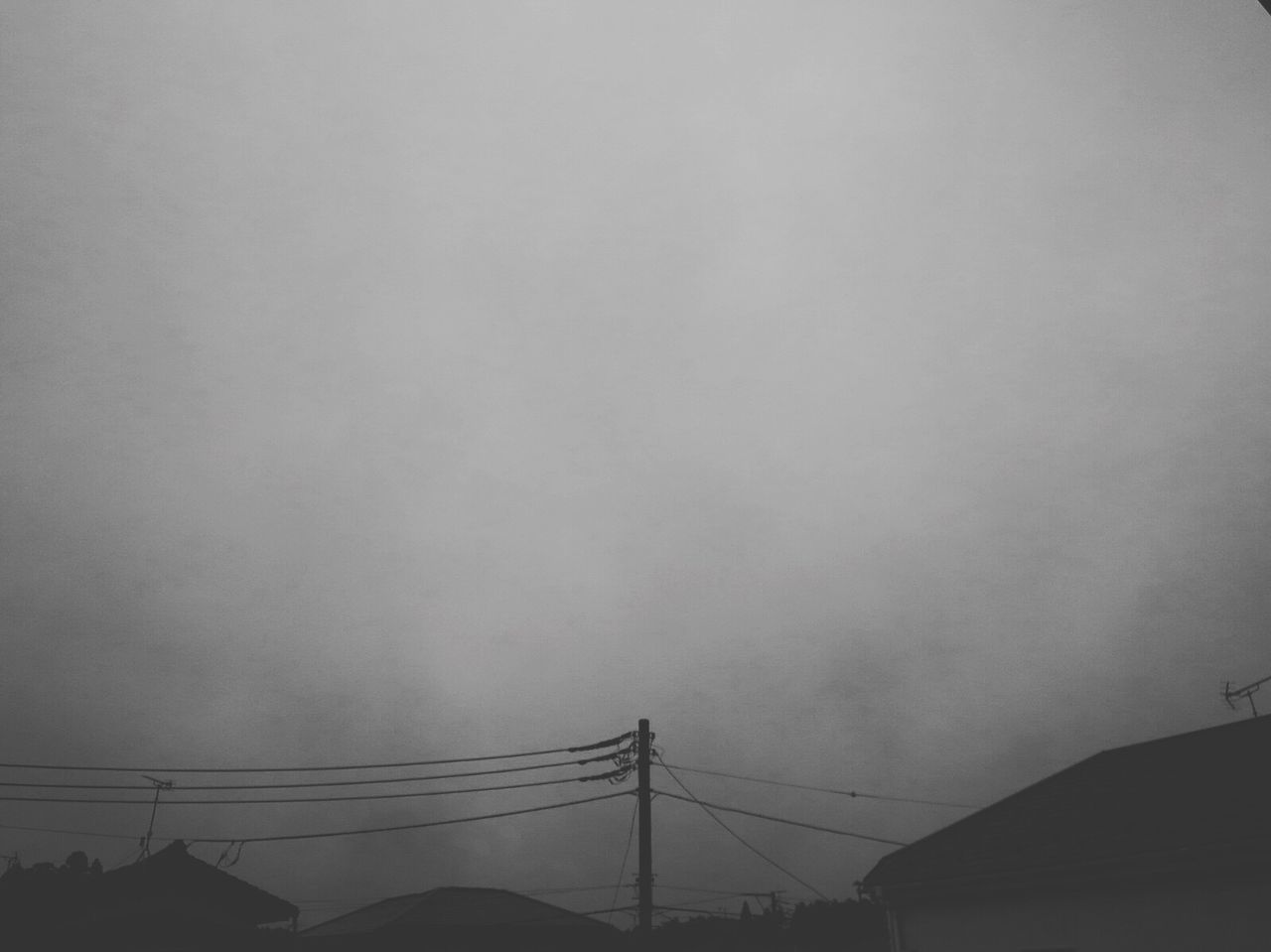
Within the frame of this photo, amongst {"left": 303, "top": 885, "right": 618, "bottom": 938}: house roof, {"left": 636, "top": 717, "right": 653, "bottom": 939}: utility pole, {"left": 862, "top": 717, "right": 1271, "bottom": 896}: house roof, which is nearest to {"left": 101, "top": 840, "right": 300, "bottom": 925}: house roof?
{"left": 303, "top": 885, "right": 618, "bottom": 938}: house roof

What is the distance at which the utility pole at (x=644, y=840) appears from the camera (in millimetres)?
18438

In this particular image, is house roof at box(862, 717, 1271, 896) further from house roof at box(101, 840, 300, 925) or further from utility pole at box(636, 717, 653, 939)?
house roof at box(101, 840, 300, 925)

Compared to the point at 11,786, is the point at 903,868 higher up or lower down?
lower down

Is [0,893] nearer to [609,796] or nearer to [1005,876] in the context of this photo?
[609,796]

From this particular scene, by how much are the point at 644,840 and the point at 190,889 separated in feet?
59.3

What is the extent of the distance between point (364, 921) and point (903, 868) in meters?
25.6

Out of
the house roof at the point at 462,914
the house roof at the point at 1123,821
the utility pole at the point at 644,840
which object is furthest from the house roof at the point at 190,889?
the house roof at the point at 1123,821

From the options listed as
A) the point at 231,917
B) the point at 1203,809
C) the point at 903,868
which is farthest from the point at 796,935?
the point at 1203,809

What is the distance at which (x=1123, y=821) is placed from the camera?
39.3 ft

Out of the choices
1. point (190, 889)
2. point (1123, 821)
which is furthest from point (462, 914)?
point (1123, 821)

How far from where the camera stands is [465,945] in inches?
1085

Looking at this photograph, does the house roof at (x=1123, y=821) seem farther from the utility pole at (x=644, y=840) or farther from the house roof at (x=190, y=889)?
the house roof at (x=190, y=889)

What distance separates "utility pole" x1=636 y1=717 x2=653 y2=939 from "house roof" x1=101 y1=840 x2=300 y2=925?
1596cm

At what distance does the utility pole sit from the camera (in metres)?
18.4
